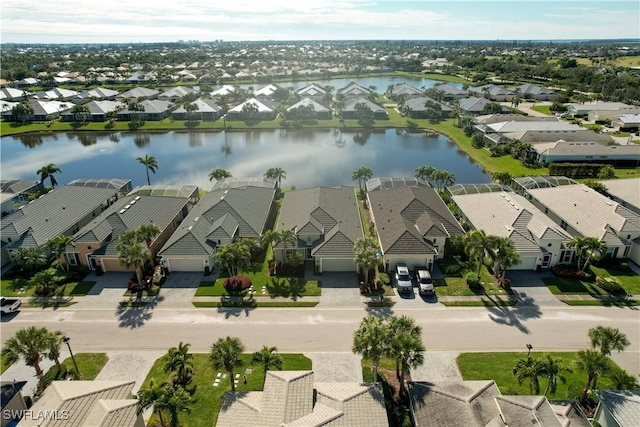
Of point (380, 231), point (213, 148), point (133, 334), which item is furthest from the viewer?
point (213, 148)

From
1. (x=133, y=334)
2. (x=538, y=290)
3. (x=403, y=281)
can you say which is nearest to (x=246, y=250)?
(x=133, y=334)

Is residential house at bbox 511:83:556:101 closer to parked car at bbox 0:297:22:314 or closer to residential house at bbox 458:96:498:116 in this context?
residential house at bbox 458:96:498:116

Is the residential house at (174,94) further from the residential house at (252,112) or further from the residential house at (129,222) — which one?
the residential house at (129,222)

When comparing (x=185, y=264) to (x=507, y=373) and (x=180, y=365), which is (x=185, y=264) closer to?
(x=180, y=365)

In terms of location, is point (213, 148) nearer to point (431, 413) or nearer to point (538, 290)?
point (538, 290)

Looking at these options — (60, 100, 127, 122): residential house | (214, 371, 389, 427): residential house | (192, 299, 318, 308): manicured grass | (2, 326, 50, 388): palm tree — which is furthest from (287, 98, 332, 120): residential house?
(214, 371, 389, 427): residential house

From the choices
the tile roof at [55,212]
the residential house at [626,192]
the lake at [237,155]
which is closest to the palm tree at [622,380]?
the residential house at [626,192]
